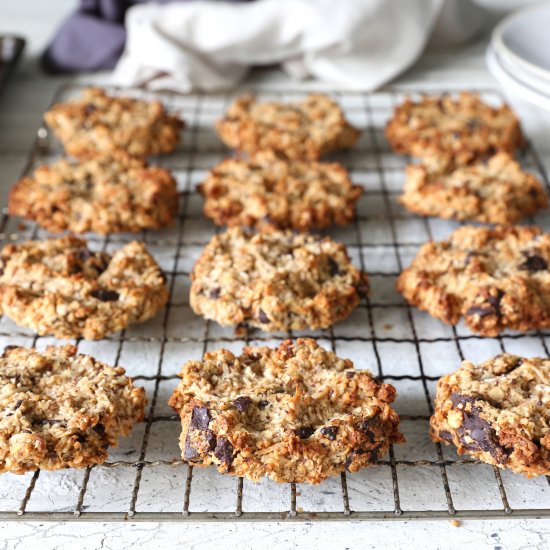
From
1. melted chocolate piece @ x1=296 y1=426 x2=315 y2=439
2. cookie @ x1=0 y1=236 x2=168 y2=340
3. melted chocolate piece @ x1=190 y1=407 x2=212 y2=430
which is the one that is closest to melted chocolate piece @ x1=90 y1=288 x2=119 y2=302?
cookie @ x1=0 y1=236 x2=168 y2=340

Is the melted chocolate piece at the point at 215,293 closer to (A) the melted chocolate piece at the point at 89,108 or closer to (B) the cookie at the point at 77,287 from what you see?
(B) the cookie at the point at 77,287

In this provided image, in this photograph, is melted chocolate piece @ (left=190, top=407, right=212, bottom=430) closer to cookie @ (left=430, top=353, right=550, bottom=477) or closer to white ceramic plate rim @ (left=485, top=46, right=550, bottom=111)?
cookie @ (left=430, top=353, right=550, bottom=477)

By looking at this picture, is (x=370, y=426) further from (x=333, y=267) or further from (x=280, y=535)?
(x=333, y=267)

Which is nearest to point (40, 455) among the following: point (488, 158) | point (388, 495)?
point (388, 495)

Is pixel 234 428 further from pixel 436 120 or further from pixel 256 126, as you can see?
pixel 436 120

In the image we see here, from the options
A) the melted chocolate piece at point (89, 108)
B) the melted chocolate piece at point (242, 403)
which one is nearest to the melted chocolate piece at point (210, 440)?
the melted chocolate piece at point (242, 403)
